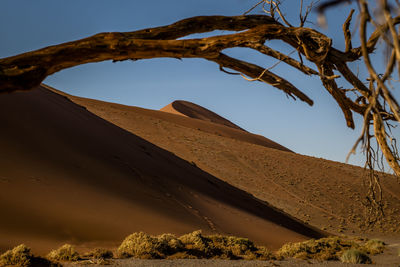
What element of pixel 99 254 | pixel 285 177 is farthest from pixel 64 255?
pixel 285 177

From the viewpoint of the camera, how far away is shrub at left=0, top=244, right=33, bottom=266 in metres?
7.65

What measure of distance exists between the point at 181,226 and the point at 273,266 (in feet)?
14.7

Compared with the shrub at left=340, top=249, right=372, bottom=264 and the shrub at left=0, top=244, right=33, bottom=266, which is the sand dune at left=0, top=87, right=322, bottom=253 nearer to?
the shrub at left=0, top=244, right=33, bottom=266

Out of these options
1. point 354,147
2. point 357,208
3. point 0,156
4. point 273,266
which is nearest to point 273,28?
point 354,147

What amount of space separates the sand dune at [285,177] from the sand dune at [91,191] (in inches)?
345

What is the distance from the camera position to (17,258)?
25.3ft

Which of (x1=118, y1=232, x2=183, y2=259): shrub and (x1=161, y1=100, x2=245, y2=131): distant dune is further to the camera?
(x1=161, y1=100, x2=245, y2=131): distant dune

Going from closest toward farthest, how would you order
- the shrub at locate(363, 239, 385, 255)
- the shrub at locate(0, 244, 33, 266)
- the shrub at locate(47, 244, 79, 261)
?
the shrub at locate(0, 244, 33, 266)
the shrub at locate(47, 244, 79, 261)
the shrub at locate(363, 239, 385, 255)

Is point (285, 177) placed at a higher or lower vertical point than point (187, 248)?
higher

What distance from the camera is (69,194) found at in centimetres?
1273

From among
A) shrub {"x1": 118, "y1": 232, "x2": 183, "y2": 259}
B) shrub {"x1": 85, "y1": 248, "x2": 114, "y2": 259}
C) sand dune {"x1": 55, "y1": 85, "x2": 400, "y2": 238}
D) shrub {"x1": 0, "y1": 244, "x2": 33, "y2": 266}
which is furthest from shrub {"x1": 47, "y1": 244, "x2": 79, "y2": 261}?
sand dune {"x1": 55, "y1": 85, "x2": 400, "y2": 238}

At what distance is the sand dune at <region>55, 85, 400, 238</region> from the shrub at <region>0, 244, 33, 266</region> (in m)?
22.9

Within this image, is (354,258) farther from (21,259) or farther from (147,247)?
(21,259)

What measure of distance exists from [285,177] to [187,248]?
29501mm
